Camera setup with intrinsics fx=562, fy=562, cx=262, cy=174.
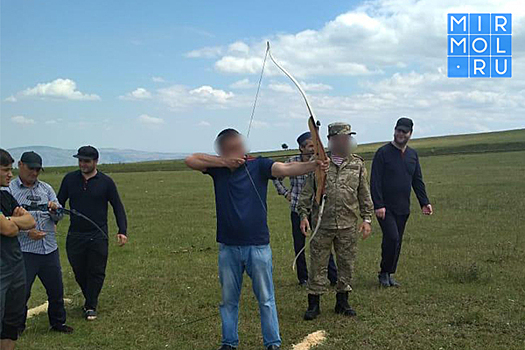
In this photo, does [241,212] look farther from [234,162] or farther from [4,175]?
[4,175]

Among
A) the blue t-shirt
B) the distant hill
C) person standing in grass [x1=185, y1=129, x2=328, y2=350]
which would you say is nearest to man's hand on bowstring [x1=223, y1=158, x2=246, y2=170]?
person standing in grass [x1=185, y1=129, x2=328, y2=350]

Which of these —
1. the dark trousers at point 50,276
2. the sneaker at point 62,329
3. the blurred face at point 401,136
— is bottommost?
the sneaker at point 62,329

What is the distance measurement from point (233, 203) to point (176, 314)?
8.45ft

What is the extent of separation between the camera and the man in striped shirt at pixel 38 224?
6.51m

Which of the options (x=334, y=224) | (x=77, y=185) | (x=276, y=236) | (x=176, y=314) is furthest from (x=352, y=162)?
(x=276, y=236)

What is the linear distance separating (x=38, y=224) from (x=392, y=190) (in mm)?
4878

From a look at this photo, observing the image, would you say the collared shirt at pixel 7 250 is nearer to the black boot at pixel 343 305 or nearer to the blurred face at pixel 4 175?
the blurred face at pixel 4 175

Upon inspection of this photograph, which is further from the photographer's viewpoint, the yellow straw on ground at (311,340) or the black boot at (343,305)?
the black boot at (343,305)

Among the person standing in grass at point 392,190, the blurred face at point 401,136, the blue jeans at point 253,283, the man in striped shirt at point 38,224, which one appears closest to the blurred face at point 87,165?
the man in striped shirt at point 38,224

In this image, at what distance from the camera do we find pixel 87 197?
727cm

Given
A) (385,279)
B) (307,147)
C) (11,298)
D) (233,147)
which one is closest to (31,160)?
(11,298)

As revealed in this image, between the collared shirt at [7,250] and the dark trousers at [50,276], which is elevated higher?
the collared shirt at [7,250]

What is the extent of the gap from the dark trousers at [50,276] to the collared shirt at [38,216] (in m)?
0.09

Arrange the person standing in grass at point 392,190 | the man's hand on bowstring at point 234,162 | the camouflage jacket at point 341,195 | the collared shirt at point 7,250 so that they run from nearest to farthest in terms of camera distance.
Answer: the collared shirt at point 7,250 → the man's hand on bowstring at point 234,162 → the camouflage jacket at point 341,195 → the person standing in grass at point 392,190
